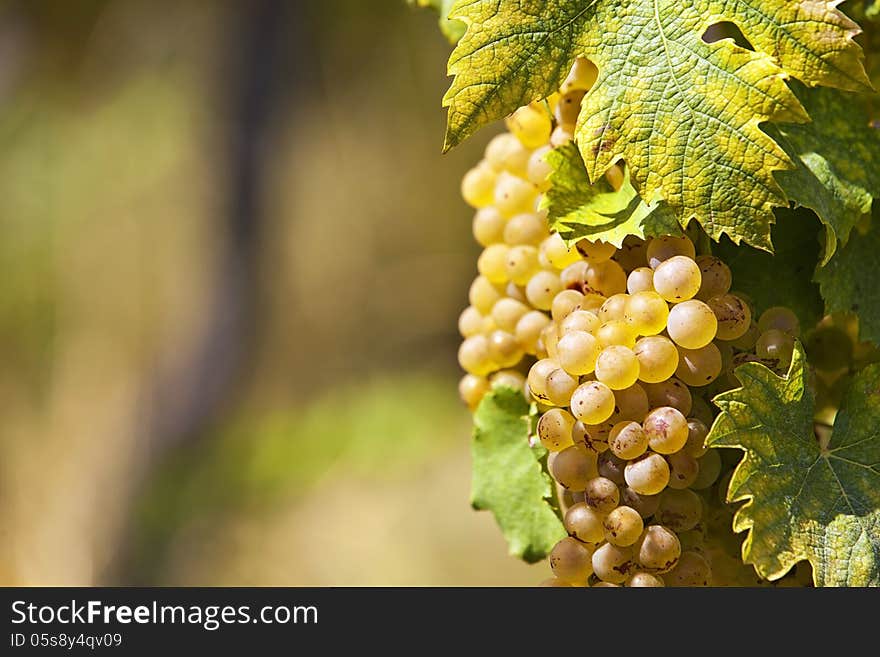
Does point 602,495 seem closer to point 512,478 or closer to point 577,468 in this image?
point 577,468

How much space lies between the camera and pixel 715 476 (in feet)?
1.43

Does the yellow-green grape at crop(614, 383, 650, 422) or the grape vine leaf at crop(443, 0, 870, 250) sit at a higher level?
the grape vine leaf at crop(443, 0, 870, 250)

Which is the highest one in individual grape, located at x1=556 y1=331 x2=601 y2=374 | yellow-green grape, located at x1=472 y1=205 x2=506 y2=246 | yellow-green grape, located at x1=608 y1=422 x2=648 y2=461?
yellow-green grape, located at x1=472 y1=205 x2=506 y2=246

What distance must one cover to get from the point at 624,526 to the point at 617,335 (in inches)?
3.7

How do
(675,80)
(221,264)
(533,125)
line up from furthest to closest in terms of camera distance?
(221,264) → (533,125) → (675,80)

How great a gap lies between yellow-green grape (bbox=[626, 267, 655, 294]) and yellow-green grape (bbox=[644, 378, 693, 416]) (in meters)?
0.05

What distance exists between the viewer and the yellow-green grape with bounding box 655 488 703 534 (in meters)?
0.42

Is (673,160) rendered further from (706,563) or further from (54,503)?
(54,503)

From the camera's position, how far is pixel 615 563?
0.42m

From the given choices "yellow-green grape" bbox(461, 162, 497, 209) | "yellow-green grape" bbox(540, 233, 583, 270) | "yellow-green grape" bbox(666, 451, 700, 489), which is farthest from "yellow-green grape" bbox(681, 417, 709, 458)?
"yellow-green grape" bbox(461, 162, 497, 209)

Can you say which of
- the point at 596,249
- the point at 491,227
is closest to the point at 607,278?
the point at 596,249

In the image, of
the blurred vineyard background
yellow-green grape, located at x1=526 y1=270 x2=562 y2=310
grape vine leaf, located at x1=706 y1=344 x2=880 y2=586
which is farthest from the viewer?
the blurred vineyard background

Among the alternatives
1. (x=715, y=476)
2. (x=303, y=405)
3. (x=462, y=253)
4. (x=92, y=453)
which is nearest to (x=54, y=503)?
(x=92, y=453)

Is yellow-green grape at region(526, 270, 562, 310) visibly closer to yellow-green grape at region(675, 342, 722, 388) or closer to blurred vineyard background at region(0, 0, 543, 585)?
yellow-green grape at region(675, 342, 722, 388)
